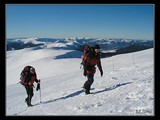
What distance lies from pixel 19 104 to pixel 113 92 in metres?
4.76

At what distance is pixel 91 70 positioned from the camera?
11.5 meters

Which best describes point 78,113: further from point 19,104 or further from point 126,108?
point 19,104

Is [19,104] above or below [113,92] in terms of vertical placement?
below

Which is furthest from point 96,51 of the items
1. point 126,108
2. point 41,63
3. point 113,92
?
point 41,63

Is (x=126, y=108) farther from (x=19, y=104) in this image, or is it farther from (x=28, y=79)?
(x=19, y=104)

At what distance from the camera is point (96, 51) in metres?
11.4
